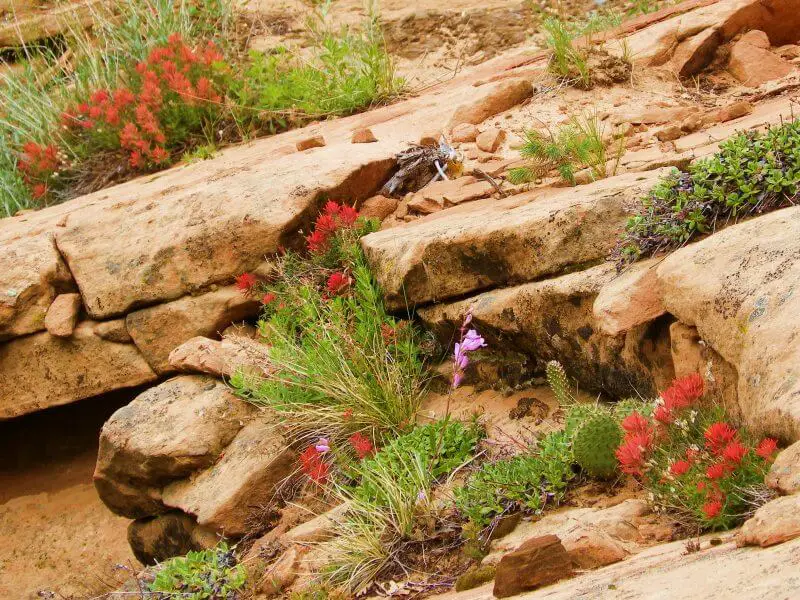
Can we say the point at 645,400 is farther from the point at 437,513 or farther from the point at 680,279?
the point at 437,513

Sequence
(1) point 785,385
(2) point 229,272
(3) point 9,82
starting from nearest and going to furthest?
1. (1) point 785,385
2. (2) point 229,272
3. (3) point 9,82

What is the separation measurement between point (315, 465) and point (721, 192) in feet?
8.21

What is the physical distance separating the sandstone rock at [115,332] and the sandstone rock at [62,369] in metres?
0.04

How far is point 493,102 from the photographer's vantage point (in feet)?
24.7

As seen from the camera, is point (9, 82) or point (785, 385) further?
point (9, 82)

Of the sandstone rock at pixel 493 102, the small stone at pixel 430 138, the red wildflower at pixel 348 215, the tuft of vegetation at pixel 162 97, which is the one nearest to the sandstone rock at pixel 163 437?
the red wildflower at pixel 348 215

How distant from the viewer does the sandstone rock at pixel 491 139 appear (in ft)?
23.0

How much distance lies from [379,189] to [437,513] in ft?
9.86

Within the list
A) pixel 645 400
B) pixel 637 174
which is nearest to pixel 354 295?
pixel 637 174

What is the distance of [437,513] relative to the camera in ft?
15.0

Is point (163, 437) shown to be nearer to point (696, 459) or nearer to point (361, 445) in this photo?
point (361, 445)

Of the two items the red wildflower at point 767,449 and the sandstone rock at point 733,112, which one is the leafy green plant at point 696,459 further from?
the sandstone rock at point 733,112

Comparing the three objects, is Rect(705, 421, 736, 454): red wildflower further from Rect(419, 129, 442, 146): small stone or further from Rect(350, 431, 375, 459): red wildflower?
Rect(419, 129, 442, 146): small stone

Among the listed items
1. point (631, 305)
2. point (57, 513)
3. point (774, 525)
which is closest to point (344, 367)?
point (631, 305)
